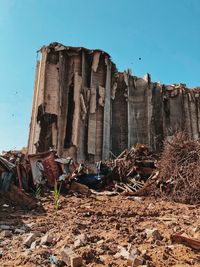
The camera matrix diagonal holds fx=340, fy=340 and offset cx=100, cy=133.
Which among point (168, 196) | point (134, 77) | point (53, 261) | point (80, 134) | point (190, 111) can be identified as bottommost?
point (53, 261)

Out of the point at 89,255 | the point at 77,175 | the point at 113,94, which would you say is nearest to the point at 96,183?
the point at 77,175

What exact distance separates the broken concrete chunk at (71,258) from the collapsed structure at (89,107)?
1296cm

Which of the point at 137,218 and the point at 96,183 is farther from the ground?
the point at 96,183

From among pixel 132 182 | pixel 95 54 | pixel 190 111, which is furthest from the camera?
pixel 190 111

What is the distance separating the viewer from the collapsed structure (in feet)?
55.7

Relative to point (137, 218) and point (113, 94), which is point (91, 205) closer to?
point (137, 218)

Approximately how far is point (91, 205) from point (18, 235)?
2978mm

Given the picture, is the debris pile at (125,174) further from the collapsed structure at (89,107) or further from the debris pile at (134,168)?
the collapsed structure at (89,107)

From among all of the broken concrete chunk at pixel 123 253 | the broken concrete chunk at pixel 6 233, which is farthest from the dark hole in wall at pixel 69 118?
the broken concrete chunk at pixel 123 253

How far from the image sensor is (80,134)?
55.7 ft

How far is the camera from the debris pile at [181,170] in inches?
315

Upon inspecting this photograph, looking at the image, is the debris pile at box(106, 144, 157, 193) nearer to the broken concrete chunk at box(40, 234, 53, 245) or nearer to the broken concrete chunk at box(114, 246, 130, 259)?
the broken concrete chunk at box(40, 234, 53, 245)

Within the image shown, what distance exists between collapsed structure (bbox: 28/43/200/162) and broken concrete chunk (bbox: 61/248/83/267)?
13.0m

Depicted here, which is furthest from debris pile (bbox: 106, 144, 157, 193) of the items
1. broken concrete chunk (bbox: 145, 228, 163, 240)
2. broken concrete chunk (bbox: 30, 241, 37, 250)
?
broken concrete chunk (bbox: 30, 241, 37, 250)
